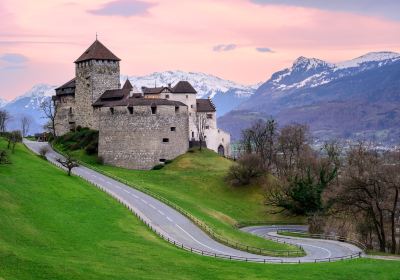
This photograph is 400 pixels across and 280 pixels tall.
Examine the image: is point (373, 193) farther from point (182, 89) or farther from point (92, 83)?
point (92, 83)

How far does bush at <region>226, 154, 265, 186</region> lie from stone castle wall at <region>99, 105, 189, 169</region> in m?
15.3

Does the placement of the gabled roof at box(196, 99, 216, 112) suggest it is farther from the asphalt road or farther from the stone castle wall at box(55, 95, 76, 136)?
the asphalt road

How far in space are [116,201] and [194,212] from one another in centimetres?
1046

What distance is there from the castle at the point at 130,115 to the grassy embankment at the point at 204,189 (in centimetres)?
326

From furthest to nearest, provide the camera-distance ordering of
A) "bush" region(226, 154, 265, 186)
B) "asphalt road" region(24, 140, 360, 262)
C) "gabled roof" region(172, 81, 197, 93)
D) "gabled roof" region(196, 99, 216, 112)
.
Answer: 1. "gabled roof" region(196, 99, 216, 112)
2. "gabled roof" region(172, 81, 197, 93)
3. "bush" region(226, 154, 265, 186)
4. "asphalt road" region(24, 140, 360, 262)

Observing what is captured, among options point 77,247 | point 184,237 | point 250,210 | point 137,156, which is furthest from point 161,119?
point 77,247

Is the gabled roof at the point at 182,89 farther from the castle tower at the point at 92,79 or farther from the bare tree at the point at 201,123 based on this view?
the castle tower at the point at 92,79

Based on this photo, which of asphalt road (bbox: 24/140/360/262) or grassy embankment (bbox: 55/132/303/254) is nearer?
asphalt road (bbox: 24/140/360/262)

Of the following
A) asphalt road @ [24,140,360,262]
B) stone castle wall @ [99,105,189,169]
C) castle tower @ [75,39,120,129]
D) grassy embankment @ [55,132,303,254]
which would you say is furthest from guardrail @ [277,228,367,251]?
castle tower @ [75,39,120,129]

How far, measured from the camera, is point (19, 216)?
196 ft

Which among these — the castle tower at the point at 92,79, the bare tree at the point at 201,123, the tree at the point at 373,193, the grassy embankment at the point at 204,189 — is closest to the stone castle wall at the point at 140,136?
the grassy embankment at the point at 204,189

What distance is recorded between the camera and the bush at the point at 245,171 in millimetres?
105000

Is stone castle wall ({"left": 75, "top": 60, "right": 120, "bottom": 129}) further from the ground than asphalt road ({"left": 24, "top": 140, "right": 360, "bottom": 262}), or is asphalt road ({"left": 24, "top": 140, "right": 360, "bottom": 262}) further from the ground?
stone castle wall ({"left": 75, "top": 60, "right": 120, "bottom": 129})

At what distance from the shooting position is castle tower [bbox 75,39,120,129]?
130 metres
